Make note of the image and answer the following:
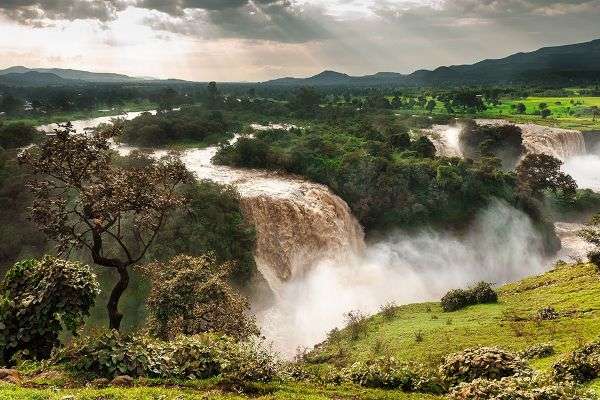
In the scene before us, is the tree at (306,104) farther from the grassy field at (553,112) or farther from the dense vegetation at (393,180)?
the dense vegetation at (393,180)

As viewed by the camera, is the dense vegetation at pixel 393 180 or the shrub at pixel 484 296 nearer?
the shrub at pixel 484 296

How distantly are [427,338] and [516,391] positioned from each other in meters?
11.9

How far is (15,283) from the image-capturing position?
1348cm

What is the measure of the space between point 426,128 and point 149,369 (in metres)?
77.7

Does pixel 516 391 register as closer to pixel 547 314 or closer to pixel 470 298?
pixel 547 314

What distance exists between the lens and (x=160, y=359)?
12.0 metres

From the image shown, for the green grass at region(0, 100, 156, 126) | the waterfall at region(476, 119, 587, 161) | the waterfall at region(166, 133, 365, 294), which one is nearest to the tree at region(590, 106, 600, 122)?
the waterfall at region(476, 119, 587, 161)

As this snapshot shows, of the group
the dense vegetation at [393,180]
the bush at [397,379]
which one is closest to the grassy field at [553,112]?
the dense vegetation at [393,180]

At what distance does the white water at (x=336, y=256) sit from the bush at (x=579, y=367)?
17674 mm

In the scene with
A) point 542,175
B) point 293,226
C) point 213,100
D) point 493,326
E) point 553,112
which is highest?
point 213,100

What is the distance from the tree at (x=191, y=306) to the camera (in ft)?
57.7

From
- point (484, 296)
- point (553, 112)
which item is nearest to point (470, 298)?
point (484, 296)

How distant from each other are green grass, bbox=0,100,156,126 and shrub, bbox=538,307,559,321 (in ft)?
214

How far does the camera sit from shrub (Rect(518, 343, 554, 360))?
16062 millimetres
